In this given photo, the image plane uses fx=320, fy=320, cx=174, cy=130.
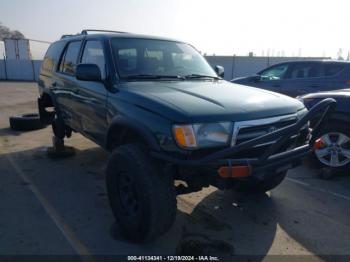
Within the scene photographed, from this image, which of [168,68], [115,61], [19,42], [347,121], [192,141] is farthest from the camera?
[19,42]

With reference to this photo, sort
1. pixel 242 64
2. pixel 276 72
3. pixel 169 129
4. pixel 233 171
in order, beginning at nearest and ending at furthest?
pixel 233 171 → pixel 169 129 → pixel 276 72 → pixel 242 64

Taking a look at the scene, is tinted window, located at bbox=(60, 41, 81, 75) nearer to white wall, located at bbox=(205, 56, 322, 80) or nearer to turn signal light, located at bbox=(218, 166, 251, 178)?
turn signal light, located at bbox=(218, 166, 251, 178)

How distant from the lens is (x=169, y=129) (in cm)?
256

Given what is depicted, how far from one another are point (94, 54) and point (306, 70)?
5628mm

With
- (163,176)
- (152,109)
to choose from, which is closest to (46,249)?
(163,176)

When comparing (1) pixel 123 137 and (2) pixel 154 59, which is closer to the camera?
(1) pixel 123 137

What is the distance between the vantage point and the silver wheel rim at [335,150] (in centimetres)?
457

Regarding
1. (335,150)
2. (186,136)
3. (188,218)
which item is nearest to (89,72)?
(186,136)

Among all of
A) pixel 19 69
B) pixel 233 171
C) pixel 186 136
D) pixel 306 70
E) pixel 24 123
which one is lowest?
pixel 24 123

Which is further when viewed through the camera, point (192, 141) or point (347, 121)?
point (347, 121)

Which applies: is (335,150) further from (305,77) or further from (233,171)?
(305,77)

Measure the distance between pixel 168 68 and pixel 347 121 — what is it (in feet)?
8.63

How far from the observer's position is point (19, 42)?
92.5ft

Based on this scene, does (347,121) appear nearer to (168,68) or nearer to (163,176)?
(168,68)
